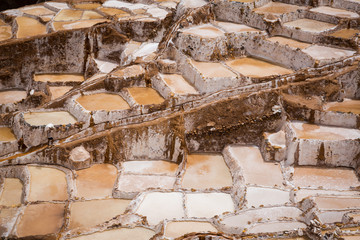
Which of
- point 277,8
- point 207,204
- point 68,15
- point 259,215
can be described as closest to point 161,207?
A: point 207,204

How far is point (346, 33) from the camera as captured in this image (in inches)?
531

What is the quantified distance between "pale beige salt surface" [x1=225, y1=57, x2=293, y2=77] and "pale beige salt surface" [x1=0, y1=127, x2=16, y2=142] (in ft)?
21.6

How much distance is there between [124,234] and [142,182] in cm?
231

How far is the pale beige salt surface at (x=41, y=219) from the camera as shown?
881 centimetres

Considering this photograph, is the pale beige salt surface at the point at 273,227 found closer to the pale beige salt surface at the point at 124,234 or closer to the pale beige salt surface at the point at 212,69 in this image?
the pale beige salt surface at the point at 124,234

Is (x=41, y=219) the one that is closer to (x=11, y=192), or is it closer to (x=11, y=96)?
(x=11, y=192)

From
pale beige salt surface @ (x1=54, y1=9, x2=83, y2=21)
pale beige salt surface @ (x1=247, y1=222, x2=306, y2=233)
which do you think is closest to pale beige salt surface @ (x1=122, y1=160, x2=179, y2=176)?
pale beige salt surface @ (x1=247, y1=222, x2=306, y2=233)

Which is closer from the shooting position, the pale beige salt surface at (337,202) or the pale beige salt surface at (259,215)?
the pale beige salt surface at (259,215)

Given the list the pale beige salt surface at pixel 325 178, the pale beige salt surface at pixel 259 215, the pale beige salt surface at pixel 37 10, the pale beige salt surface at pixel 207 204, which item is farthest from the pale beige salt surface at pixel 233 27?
the pale beige salt surface at pixel 37 10

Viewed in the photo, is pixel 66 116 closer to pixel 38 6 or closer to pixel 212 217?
pixel 212 217

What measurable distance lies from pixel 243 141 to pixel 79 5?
12.8 meters

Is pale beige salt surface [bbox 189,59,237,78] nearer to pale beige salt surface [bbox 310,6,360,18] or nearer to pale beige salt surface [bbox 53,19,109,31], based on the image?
pale beige salt surface [bbox 310,6,360,18]

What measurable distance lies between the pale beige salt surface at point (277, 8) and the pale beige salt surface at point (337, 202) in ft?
24.7

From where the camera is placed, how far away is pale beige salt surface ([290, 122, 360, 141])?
35.0 ft
